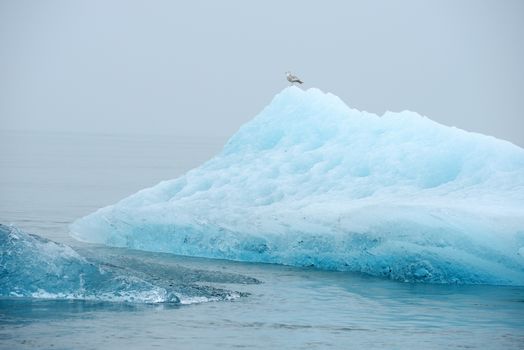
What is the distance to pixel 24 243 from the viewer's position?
677 inches

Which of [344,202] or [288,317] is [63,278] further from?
[344,202]

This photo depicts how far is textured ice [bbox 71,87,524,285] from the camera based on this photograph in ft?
65.0

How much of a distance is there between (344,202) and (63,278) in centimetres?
681

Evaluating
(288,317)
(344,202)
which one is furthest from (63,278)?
(344,202)

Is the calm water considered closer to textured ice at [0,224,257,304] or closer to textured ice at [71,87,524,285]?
textured ice at [0,224,257,304]

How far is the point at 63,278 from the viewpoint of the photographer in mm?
16969

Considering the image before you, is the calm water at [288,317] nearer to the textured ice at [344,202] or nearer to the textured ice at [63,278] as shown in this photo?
the textured ice at [63,278]

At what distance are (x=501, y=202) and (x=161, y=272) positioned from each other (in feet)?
21.0

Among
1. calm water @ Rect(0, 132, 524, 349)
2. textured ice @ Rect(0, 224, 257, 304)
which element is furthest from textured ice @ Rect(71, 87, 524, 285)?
textured ice @ Rect(0, 224, 257, 304)

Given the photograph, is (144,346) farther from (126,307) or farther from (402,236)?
(402,236)

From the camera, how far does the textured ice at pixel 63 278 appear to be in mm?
16844

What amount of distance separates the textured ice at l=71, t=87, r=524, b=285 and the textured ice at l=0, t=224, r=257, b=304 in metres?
4.20

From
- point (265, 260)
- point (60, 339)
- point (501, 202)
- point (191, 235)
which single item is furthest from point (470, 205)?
point (60, 339)

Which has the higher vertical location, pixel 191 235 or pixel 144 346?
pixel 191 235
